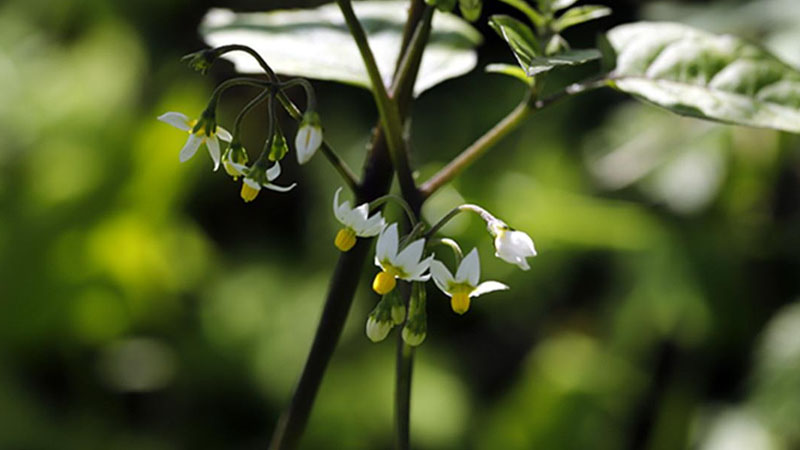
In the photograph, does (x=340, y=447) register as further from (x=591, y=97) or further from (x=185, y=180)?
(x=591, y=97)

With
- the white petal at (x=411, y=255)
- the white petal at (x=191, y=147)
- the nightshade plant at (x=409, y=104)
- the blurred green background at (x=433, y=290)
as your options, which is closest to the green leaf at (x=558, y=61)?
the nightshade plant at (x=409, y=104)

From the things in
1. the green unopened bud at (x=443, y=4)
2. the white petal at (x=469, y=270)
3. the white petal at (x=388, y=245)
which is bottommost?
the white petal at (x=469, y=270)

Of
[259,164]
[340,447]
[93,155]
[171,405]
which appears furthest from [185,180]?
[259,164]

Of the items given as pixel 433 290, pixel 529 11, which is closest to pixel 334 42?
pixel 529 11

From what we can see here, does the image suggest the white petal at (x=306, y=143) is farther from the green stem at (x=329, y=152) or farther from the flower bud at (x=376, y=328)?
the flower bud at (x=376, y=328)

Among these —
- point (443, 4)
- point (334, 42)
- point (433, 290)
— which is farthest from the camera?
point (433, 290)

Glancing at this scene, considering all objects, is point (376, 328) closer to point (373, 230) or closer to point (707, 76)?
point (373, 230)
